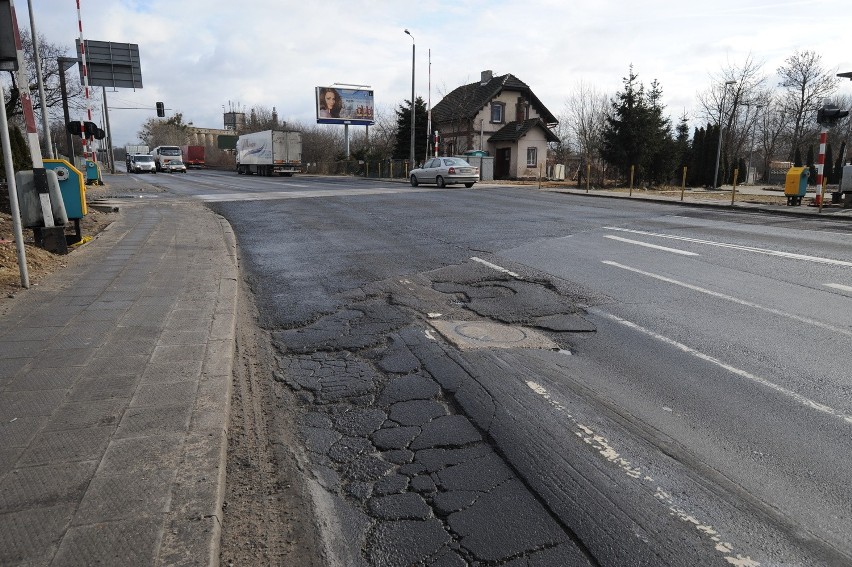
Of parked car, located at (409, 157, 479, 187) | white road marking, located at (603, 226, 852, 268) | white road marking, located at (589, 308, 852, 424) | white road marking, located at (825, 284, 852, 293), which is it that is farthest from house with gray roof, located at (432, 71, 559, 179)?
white road marking, located at (589, 308, 852, 424)

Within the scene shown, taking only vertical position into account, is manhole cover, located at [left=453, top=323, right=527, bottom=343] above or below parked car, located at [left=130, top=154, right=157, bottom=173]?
below

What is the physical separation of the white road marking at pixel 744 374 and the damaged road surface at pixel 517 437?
5cm

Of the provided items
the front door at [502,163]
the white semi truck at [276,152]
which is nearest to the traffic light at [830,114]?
the front door at [502,163]

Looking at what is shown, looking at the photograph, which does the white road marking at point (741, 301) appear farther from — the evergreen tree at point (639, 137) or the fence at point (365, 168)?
the fence at point (365, 168)

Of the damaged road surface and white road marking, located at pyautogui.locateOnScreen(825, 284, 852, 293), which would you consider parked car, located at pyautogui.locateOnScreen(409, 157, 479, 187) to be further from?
white road marking, located at pyautogui.locateOnScreen(825, 284, 852, 293)

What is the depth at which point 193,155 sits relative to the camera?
8238 centimetres

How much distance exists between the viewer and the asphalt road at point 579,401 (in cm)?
265

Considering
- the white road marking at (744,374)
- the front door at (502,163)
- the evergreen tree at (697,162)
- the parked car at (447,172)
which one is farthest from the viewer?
the front door at (502,163)

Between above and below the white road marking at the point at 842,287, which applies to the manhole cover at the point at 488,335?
below

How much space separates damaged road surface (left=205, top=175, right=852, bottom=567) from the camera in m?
2.58

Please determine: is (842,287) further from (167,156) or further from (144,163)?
(167,156)

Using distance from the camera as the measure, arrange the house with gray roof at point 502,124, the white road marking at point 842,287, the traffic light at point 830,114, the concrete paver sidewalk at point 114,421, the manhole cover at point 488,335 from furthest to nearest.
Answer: the house with gray roof at point 502,124, the traffic light at point 830,114, the white road marking at point 842,287, the manhole cover at point 488,335, the concrete paver sidewalk at point 114,421

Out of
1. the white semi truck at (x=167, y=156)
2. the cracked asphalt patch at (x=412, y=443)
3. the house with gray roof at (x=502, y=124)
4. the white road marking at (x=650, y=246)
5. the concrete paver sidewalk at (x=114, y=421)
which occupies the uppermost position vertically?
the house with gray roof at (x=502, y=124)

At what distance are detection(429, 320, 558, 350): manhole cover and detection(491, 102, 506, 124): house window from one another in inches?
1792
